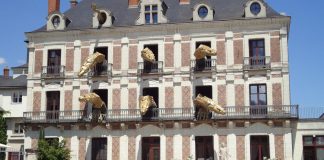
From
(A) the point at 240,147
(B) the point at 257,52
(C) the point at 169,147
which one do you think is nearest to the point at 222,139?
(A) the point at 240,147

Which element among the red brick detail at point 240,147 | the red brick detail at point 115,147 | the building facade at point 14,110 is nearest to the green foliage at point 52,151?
the red brick detail at point 115,147

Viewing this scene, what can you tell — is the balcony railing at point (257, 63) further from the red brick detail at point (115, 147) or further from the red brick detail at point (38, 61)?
the red brick detail at point (38, 61)

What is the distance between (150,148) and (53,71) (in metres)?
8.42

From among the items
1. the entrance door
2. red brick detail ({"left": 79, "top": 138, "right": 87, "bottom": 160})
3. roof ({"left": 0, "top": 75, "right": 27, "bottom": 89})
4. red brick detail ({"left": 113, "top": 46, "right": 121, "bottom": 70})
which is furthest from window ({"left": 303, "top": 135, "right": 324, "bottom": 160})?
roof ({"left": 0, "top": 75, "right": 27, "bottom": 89})

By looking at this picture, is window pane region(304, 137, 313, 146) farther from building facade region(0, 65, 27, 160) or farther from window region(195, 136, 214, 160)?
building facade region(0, 65, 27, 160)

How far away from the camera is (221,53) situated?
2936 cm

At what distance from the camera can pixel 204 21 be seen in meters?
29.6

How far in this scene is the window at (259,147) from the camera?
27734mm

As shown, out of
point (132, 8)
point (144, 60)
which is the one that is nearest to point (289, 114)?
point (144, 60)

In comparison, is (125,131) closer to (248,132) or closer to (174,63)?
(174,63)

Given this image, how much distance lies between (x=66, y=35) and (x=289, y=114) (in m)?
15.2

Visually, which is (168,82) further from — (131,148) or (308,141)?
(308,141)

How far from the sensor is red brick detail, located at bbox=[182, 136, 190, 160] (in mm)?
28508

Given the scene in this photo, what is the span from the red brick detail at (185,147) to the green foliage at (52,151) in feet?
22.6
